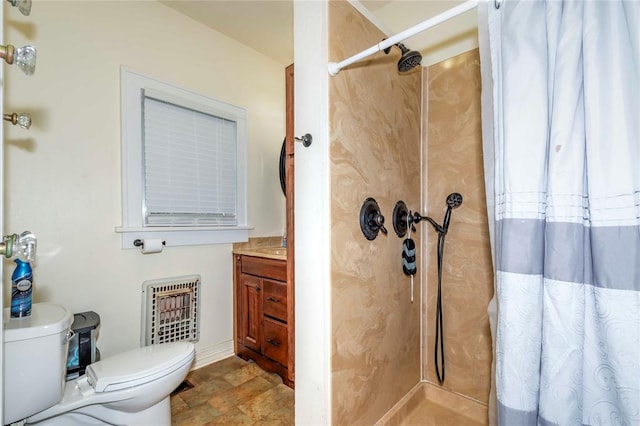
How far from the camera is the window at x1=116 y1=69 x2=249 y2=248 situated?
1.88m

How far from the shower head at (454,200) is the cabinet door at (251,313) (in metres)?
1.37

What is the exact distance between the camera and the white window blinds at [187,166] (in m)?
1.96

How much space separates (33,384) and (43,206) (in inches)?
35.4

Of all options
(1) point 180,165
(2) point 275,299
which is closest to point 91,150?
(1) point 180,165

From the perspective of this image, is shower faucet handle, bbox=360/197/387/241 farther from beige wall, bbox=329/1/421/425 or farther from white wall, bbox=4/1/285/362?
white wall, bbox=4/1/285/362

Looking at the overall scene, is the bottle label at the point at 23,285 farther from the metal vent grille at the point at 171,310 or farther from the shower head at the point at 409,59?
the shower head at the point at 409,59

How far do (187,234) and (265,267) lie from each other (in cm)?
62

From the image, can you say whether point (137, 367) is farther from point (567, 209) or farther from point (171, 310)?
point (567, 209)

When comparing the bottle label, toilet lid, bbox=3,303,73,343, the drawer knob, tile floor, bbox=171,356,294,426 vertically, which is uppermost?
the bottle label

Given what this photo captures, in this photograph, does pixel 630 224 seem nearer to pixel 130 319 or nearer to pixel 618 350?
pixel 618 350

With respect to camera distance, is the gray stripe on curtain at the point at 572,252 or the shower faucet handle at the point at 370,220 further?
the shower faucet handle at the point at 370,220

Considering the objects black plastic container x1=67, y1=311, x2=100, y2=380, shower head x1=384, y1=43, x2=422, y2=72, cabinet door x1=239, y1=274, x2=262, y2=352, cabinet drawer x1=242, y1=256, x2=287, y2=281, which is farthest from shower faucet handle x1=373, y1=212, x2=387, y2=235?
black plastic container x1=67, y1=311, x2=100, y2=380

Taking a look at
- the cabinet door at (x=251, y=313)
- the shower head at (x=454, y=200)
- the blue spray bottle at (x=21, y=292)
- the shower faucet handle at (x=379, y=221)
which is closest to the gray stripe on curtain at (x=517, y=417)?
the shower faucet handle at (x=379, y=221)

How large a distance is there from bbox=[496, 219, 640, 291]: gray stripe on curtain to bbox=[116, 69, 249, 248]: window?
1967mm
